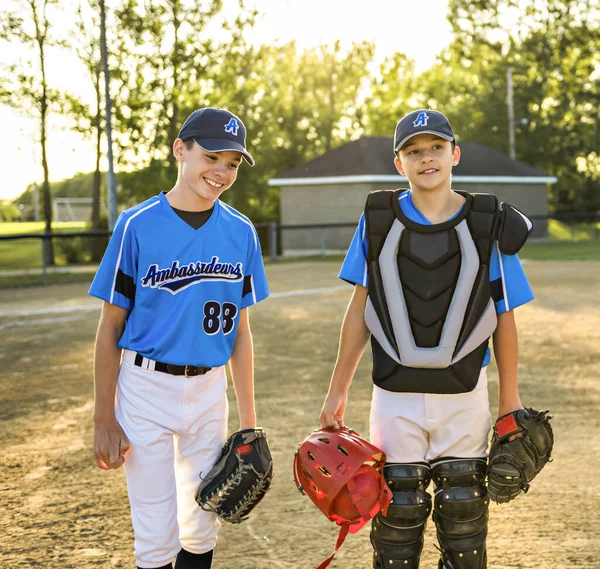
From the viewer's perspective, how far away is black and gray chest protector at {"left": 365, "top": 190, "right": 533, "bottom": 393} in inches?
135

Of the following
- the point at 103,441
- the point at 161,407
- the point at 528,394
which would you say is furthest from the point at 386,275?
the point at 528,394

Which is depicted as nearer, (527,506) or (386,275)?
(386,275)

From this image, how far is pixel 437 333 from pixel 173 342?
1016mm

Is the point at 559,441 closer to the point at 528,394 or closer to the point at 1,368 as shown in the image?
the point at 528,394

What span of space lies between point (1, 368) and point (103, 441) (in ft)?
22.5

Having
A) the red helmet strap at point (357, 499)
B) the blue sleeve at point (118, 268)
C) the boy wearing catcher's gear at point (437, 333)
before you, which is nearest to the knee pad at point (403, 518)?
the boy wearing catcher's gear at point (437, 333)

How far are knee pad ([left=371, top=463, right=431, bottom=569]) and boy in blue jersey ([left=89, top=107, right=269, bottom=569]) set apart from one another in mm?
668

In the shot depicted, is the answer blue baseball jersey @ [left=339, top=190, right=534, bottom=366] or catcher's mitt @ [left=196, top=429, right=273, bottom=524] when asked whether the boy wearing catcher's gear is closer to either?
blue baseball jersey @ [left=339, top=190, right=534, bottom=366]

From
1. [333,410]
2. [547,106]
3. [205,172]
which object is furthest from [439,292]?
[547,106]

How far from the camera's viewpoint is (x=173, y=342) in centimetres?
327

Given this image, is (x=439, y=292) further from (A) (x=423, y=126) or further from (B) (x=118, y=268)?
(B) (x=118, y=268)

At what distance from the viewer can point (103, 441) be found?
3.22m

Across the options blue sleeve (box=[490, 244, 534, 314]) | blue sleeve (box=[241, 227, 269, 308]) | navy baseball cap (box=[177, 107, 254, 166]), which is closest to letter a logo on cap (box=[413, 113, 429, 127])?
blue sleeve (box=[490, 244, 534, 314])

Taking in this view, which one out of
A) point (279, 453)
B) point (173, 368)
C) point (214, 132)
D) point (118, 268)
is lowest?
point (279, 453)
